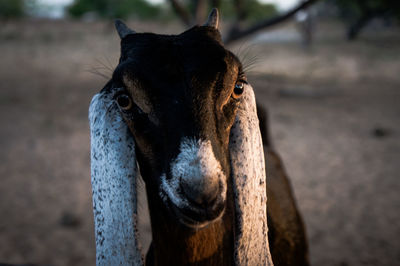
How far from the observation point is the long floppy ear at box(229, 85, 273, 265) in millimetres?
1617

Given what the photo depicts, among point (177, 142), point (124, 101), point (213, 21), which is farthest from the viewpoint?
point (213, 21)

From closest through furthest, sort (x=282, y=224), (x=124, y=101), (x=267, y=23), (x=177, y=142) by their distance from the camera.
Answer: (x=177, y=142)
(x=124, y=101)
(x=282, y=224)
(x=267, y=23)

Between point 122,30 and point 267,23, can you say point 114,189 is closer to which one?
point 122,30

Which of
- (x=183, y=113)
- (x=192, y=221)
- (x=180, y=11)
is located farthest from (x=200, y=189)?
(x=180, y=11)

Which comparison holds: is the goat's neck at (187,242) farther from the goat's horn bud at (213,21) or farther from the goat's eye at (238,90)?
the goat's horn bud at (213,21)

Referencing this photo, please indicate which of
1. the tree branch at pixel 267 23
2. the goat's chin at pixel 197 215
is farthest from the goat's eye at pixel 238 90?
the tree branch at pixel 267 23

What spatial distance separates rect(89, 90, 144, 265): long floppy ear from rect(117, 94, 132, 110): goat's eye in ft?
0.30

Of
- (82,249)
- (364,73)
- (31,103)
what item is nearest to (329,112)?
(364,73)

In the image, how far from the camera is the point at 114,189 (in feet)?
5.23

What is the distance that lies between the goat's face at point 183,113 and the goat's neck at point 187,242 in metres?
0.20

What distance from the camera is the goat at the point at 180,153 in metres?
1.40

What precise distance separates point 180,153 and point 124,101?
0.45 metres

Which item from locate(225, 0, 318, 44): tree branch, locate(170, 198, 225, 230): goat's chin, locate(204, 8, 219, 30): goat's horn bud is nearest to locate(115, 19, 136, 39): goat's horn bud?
locate(204, 8, 219, 30): goat's horn bud

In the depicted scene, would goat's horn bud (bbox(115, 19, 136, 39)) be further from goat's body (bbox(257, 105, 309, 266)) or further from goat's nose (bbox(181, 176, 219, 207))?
goat's body (bbox(257, 105, 309, 266))
